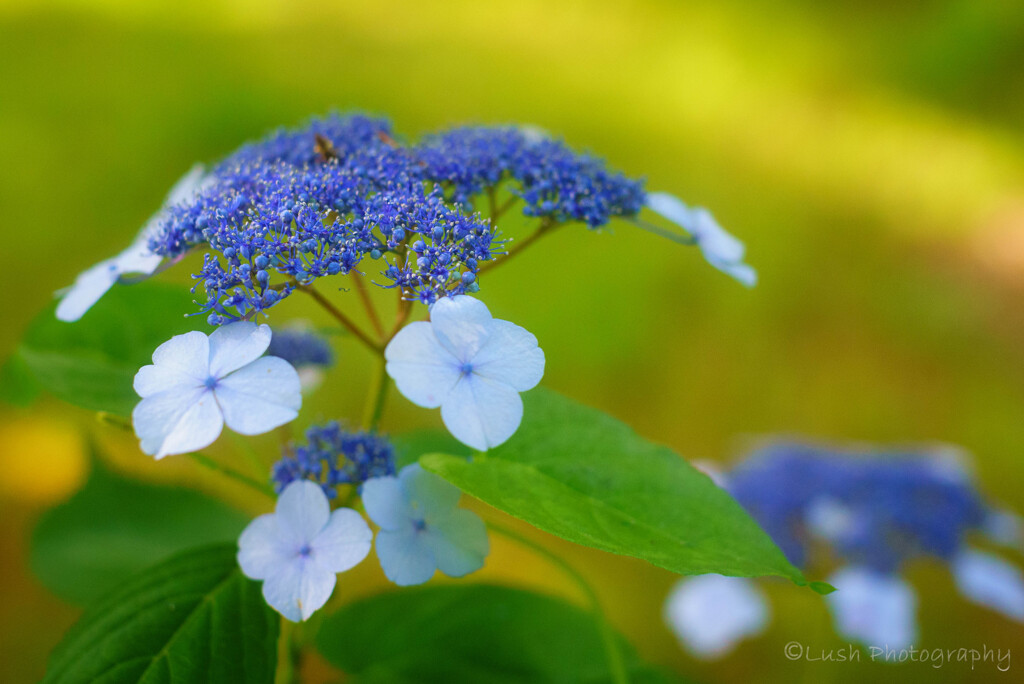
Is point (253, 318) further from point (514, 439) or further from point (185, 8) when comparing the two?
point (185, 8)

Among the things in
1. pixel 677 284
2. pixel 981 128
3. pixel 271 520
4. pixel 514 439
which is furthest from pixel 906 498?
pixel 981 128

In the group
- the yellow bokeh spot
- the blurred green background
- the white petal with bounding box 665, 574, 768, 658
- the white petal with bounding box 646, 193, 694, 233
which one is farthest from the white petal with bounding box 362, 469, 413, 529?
the yellow bokeh spot

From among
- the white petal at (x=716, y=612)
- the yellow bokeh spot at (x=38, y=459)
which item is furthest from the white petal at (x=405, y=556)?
the yellow bokeh spot at (x=38, y=459)

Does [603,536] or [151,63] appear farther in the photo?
[151,63]

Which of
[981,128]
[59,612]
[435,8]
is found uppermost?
[981,128]

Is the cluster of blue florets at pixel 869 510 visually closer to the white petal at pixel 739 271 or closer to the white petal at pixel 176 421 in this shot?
the white petal at pixel 739 271

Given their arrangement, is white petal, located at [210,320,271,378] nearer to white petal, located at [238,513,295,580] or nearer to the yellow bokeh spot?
white petal, located at [238,513,295,580]
